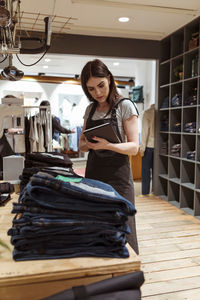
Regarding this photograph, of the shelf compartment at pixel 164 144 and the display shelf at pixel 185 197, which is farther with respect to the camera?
the shelf compartment at pixel 164 144

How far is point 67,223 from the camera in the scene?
77 centimetres

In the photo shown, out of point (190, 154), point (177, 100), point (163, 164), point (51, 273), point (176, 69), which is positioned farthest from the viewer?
point (163, 164)

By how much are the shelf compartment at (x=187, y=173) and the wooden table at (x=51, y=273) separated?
3357 mm

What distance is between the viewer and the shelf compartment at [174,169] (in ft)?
14.3

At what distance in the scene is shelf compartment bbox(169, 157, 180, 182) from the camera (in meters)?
4.36

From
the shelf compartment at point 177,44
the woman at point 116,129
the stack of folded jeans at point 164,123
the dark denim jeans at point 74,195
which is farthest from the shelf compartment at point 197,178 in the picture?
the dark denim jeans at point 74,195

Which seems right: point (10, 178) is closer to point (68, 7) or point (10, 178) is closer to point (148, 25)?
point (68, 7)

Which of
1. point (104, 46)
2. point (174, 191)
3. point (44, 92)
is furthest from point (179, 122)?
point (44, 92)

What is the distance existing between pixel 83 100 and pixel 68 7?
6.12 meters

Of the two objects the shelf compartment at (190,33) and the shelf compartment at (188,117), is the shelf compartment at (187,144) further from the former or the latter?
the shelf compartment at (190,33)

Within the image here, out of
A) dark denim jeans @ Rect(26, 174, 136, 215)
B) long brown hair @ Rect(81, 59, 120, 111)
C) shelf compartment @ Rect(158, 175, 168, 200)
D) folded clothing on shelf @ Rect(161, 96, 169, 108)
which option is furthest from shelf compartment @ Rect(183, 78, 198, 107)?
dark denim jeans @ Rect(26, 174, 136, 215)

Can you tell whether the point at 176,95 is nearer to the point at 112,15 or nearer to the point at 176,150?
the point at 176,150

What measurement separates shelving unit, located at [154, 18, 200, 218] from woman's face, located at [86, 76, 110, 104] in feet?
7.49

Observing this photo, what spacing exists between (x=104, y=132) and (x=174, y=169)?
3202mm
